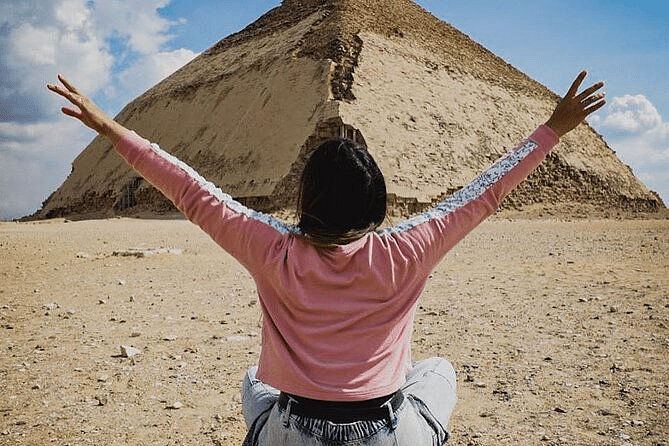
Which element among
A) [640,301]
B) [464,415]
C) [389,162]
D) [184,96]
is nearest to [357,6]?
[184,96]

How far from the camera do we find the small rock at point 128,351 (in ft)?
16.9

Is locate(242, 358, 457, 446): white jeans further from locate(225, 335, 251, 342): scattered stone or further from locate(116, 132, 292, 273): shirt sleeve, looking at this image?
locate(225, 335, 251, 342): scattered stone

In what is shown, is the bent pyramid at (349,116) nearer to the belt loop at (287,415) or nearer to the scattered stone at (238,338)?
the scattered stone at (238,338)

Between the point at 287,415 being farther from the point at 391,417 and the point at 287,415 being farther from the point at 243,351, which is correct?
the point at 243,351

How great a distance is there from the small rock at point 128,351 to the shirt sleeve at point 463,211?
379 centimetres

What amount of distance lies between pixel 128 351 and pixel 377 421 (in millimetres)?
3703

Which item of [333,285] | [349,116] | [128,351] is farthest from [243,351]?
[349,116]

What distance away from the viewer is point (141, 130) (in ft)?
154

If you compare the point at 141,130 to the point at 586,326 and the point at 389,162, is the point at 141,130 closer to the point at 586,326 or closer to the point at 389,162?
the point at 389,162

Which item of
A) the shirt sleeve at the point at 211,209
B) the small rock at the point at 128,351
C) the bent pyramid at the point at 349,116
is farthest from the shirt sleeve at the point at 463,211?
the bent pyramid at the point at 349,116

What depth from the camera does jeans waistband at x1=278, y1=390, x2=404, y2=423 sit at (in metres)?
1.99

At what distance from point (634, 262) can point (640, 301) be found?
371cm

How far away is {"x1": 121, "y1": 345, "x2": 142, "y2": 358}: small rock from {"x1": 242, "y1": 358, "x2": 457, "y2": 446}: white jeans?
300 cm

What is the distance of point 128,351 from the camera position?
5.17m
